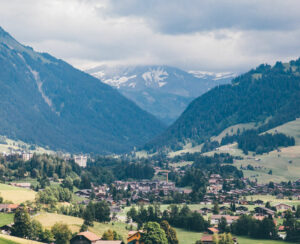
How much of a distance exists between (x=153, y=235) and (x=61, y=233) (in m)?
17.9

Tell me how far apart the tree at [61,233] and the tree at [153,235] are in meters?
14.7

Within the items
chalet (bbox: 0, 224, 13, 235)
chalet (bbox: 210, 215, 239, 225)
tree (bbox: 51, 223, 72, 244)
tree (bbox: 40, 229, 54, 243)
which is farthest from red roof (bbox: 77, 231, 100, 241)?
chalet (bbox: 210, 215, 239, 225)

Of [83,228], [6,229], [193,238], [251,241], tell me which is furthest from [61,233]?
[251,241]

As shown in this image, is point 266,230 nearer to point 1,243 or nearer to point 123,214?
point 123,214

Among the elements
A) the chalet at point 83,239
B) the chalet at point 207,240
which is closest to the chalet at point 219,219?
the chalet at point 207,240

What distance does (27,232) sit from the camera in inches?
5192

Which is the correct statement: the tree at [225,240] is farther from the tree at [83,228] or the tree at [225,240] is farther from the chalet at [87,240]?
the tree at [83,228]

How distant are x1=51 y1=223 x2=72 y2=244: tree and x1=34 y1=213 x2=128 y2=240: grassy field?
6.57 metres

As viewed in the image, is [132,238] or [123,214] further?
[123,214]

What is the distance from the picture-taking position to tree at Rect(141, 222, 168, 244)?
131500 mm

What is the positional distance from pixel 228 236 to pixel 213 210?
62259 mm

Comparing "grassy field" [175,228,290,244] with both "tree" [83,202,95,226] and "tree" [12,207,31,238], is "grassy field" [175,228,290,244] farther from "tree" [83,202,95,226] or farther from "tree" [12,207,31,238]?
"tree" [12,207,31,238]

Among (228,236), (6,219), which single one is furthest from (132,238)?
(6,219)

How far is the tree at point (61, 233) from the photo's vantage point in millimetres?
130375
